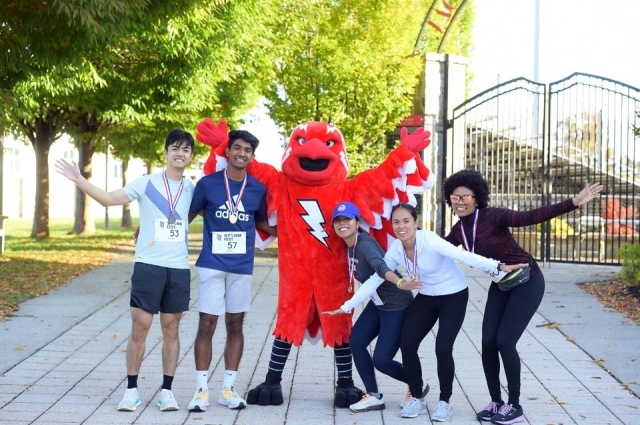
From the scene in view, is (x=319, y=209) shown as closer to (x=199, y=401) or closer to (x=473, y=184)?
(x=473, y=184)

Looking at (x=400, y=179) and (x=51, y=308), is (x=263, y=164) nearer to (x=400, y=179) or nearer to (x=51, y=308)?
(x=400, y=179)

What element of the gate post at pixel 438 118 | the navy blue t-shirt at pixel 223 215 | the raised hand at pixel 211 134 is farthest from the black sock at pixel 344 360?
the gate post at pixel 438 118

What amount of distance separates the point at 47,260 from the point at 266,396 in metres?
10.5

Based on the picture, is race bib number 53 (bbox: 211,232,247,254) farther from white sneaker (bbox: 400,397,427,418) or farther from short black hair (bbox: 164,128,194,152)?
white sneaker (bbox: 400,397,427,418)

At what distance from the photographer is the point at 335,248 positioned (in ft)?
19.9

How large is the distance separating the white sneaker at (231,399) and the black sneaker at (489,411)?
158 cm

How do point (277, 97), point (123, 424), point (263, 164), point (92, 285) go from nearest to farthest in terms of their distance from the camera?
point (123, 424)
point (263, 164)
point (92, 285)
point (277, 97)

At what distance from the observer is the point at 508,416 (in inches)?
219

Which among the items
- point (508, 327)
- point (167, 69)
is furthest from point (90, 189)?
point (167, 69)

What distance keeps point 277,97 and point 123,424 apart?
12172mm

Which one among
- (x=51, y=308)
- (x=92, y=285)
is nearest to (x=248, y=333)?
(x=51, y=308)

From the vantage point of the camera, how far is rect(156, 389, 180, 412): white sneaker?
5742 mm

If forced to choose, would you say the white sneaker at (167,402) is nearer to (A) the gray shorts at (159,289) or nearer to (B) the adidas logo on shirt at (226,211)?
(A) the gray shorts at (159,289)

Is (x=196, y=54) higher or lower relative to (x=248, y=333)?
higher
